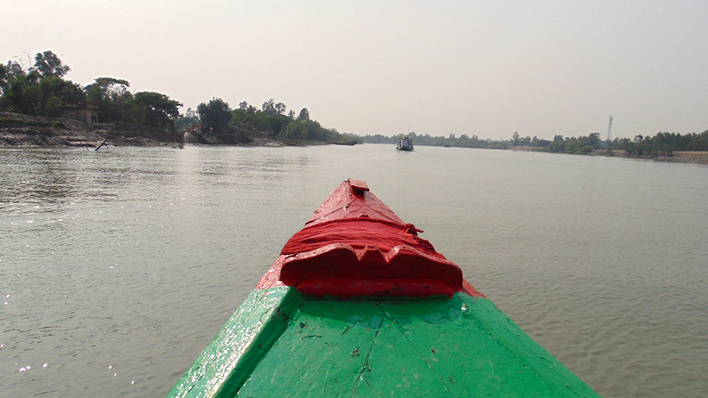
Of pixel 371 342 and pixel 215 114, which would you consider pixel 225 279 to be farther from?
pixel 215 114

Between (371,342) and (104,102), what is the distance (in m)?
57.5

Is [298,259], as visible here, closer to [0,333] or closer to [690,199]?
[0,333]

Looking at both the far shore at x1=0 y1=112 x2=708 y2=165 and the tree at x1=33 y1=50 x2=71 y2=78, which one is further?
the tree at x1=33 y1=50 x2=71 y2=78

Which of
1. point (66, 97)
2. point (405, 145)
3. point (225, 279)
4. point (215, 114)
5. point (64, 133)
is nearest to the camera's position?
point (225, 279)

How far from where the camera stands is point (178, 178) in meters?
15.8

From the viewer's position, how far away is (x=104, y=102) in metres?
49.0

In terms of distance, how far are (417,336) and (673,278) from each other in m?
6.88

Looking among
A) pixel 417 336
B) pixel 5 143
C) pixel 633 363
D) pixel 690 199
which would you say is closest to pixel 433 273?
pixel 417 336

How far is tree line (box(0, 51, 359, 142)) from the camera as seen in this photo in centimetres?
3803

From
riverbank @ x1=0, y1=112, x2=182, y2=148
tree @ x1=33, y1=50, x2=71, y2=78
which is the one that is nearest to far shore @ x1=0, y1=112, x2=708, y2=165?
riverbank @ x1=0, y1=112, x2=182, y2=148

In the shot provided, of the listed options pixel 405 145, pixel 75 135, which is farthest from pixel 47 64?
pixel 405 145

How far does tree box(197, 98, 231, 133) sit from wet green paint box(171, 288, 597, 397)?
6901 centimetres

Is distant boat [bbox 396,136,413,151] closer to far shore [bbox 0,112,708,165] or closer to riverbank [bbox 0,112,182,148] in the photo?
far shore [bbox 0,112,708,165]

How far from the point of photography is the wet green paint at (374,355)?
1246 mm
